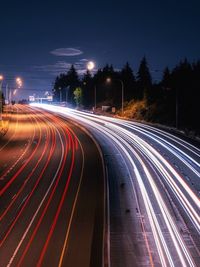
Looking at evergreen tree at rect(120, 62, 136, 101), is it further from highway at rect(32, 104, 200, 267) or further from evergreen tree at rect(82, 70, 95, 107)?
highway at rect(32, 104, 200, 267)

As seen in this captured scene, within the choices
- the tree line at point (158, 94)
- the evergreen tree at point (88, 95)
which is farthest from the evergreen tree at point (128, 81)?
the evergreen tree at point (88, 95)

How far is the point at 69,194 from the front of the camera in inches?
1722

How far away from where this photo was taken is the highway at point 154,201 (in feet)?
95.2

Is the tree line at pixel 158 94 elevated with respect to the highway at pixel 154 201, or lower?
elevated

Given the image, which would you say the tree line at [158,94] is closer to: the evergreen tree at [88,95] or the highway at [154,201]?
the evergreen tree at [88,95]

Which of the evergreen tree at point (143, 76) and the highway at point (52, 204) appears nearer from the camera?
the highway at point (52, 204)

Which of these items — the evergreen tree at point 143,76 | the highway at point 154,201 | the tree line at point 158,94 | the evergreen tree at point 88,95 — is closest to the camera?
the highway at point 154,201

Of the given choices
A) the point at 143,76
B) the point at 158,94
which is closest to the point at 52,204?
the point at 158,94

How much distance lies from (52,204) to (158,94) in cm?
7847

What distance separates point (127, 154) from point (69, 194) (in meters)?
21.0

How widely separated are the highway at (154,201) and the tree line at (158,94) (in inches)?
639

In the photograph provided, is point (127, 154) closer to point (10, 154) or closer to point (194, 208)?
point (10, 154)

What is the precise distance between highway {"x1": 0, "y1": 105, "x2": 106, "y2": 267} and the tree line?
24843 millimetres

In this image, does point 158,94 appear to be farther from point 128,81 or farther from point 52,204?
point 52,204
